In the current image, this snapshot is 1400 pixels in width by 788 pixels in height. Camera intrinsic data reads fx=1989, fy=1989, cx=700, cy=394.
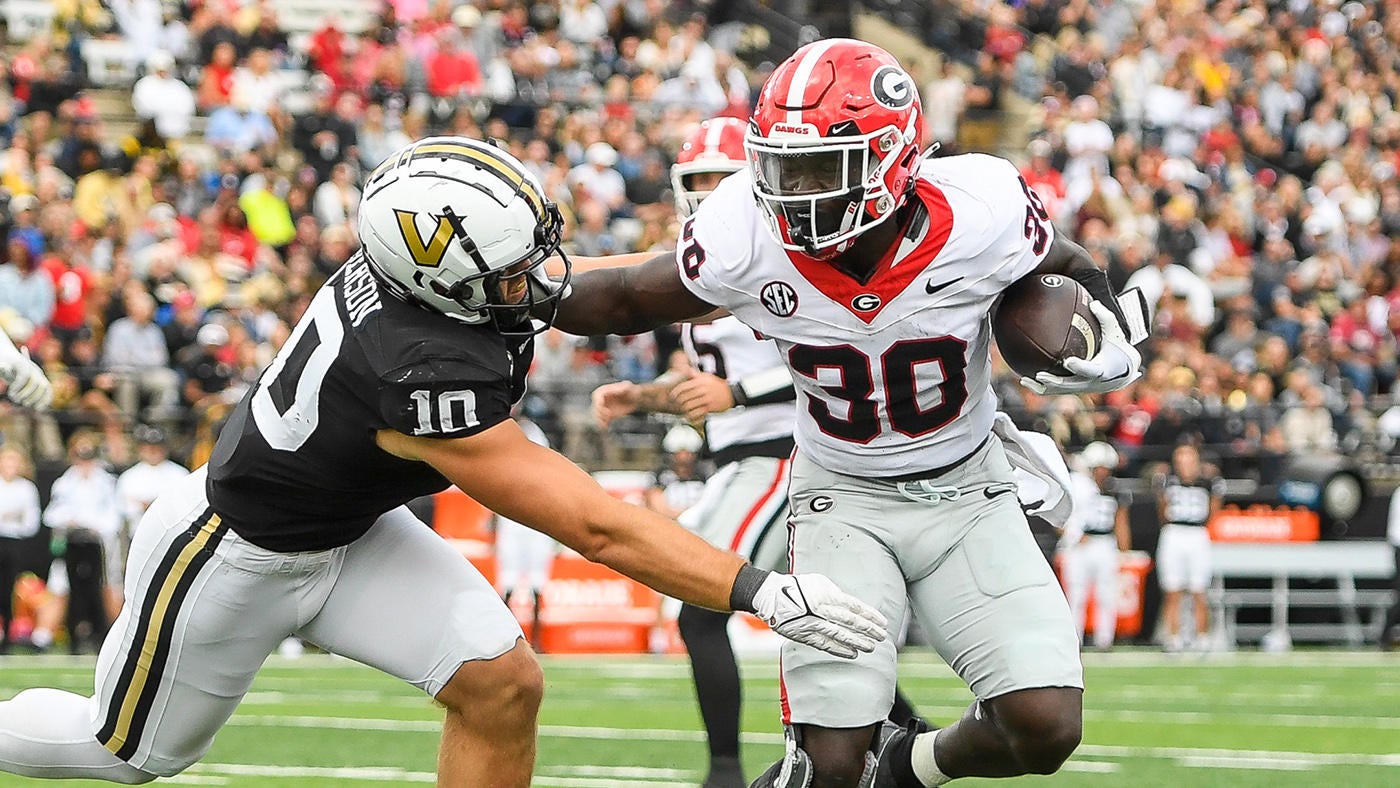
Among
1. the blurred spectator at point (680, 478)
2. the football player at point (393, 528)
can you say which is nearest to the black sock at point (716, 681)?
the football player at point (393, 528)

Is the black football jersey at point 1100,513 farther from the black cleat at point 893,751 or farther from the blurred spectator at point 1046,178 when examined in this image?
the black cleat at point 893,751

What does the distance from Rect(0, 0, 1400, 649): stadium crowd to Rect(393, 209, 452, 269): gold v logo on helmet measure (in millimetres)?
8094

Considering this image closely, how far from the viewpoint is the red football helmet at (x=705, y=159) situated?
237 inches

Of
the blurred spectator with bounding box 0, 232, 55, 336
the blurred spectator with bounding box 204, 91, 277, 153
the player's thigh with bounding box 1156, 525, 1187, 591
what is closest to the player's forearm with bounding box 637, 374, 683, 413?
the blurred spectator with bounding box 0, 232, 55, 336

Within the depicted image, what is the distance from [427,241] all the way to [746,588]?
0.90m

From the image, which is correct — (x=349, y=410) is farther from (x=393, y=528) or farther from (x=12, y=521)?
(x=12, y=521)

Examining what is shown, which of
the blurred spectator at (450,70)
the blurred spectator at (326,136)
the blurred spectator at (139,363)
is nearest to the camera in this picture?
the blurred spectator at (139,363)

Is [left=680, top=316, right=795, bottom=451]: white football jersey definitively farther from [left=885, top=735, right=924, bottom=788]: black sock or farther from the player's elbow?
the player's elbow

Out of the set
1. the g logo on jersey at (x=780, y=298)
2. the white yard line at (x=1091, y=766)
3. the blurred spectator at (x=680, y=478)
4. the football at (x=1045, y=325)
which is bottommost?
the blurred spectator at (x=680, y=478)

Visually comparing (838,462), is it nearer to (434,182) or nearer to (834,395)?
(834,395)

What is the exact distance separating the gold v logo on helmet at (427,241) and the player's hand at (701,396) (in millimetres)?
1806

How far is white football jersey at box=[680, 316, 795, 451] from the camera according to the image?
5992mm

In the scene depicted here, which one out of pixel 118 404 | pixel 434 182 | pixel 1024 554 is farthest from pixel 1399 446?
pixel 434 182

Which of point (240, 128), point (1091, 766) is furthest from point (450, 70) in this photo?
point (1091, 766)
